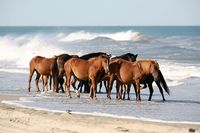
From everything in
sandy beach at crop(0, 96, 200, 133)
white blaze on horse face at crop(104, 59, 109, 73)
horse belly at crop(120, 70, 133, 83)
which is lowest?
sandy beach at crop(0, 96, 200, 133)

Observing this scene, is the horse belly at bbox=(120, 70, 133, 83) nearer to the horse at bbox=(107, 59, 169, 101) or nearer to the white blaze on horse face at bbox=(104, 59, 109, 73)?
the horse at bbox=(107, 59, 169, 101)

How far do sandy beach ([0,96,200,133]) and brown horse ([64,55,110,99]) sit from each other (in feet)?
12.5

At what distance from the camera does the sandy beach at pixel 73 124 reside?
10616 millimetres

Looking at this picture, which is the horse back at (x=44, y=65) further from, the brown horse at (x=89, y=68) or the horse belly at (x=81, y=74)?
the horse belly at (x=81, y=74)

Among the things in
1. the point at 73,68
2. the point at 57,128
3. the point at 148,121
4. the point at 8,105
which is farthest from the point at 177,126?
the point at 73,68

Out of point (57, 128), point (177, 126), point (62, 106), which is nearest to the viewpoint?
point (57, 128)

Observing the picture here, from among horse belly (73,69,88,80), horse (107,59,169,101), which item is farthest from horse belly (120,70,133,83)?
horse belly (73,69,88,80)

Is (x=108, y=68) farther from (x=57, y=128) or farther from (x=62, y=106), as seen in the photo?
(x=57, y=128)

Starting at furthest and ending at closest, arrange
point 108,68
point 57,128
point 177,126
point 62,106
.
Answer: point 108,68 < point 62,106 < point 177,126 < point 57,128

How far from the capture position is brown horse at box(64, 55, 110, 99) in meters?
16.3

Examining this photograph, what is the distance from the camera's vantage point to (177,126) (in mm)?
11398

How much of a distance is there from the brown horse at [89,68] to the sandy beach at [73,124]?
3801mm

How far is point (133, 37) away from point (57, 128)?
7183cm

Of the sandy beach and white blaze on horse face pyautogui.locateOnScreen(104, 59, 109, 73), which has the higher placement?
white blaze on horse face pyautogui.locateOnScreen(104, 59, 109, 73)
